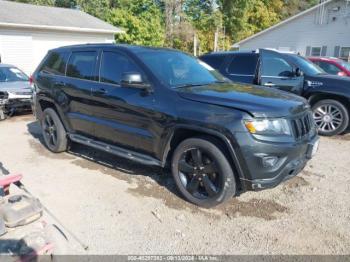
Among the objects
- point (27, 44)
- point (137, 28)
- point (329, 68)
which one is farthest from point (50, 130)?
point (137, 28)

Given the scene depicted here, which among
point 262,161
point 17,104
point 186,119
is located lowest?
point 17,104

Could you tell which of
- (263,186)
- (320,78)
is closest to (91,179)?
(263,186)

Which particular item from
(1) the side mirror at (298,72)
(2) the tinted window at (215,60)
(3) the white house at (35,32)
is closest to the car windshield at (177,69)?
(2) the tinted window at (215,60)

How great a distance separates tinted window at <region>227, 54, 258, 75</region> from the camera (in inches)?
284

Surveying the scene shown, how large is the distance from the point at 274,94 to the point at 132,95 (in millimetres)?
1815

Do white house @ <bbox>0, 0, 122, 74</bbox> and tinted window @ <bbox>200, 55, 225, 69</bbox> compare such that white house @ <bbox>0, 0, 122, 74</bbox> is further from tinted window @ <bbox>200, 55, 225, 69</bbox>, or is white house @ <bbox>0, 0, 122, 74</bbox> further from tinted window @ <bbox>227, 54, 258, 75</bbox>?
tinted window @ <bbox>227, 54, 258, 75</bbox>

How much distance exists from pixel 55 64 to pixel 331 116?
226 inches

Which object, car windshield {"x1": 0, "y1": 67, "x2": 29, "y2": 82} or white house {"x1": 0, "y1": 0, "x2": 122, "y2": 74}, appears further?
white house {"x1": 0, "y1": 0, "x2": 122, "y2": 74}

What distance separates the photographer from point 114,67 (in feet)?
14.8

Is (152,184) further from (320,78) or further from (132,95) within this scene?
(320,78)

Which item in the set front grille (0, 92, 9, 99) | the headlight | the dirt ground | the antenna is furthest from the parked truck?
the antenna

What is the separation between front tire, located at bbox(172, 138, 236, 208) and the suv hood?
1.58ft

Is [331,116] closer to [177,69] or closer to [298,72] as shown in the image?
[298,72]

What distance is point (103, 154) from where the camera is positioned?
18.8ft
